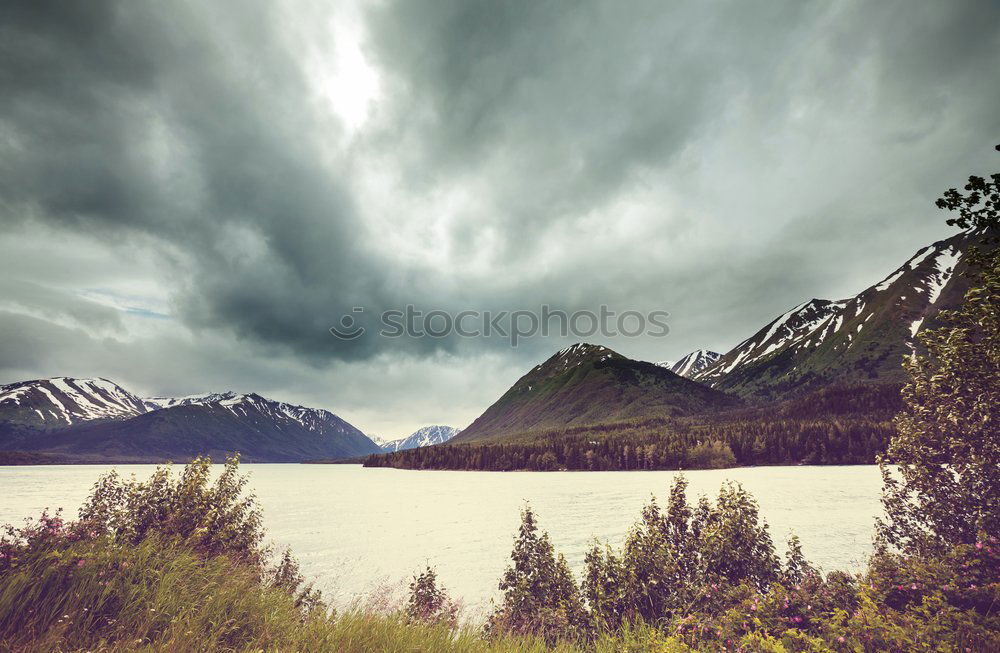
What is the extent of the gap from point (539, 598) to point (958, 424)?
1592 centimetres

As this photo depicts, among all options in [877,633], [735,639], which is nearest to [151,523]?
[735,639]

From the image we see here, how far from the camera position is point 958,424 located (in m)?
14.0

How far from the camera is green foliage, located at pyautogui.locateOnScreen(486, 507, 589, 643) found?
50.5ft

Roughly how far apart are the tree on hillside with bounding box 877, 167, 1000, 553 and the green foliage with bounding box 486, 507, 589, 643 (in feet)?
37.9

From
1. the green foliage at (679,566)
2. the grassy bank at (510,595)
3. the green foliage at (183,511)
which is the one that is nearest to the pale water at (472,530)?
the green foliage at (679,566)

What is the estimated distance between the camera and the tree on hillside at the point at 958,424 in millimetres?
12656

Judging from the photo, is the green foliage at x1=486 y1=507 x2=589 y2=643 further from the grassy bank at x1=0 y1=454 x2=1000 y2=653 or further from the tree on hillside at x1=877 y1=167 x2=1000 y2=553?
the tree on hillside at x1=877 y1=167 x2=1000 y2=553

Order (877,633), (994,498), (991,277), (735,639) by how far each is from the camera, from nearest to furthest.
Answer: (877,633)
(735,639)
(991,277)
(994,498)

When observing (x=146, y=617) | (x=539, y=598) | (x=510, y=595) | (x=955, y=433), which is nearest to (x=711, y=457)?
(x=955, y=433)

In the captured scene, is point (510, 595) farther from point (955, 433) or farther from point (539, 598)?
point (955, 433)

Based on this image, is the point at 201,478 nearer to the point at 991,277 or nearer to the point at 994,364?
the point at 991,277

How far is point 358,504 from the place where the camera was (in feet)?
344

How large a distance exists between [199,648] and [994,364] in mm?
22035

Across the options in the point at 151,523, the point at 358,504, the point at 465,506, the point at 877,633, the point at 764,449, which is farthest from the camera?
the point at 764,449
